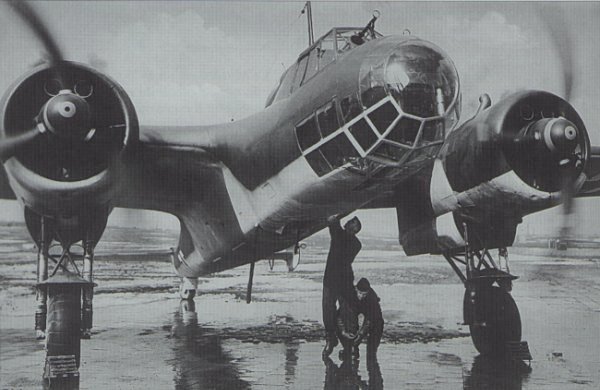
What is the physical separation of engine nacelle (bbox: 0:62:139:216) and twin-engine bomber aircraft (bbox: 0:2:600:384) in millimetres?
14

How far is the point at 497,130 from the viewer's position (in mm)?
6688

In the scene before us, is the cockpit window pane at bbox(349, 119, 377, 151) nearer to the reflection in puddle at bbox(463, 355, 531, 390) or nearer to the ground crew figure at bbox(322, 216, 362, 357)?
the ground crew figure at bbox(322, 216, 362, 357)

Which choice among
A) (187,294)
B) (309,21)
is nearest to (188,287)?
(187,294)

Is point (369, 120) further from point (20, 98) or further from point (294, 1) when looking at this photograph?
point (294, 1)

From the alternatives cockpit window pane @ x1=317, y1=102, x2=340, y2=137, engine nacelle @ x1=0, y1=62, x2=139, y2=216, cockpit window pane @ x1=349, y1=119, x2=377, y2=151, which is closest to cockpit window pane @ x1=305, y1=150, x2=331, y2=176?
cockpit window pane @ x1=317, y1=102, x2=340, y2=137

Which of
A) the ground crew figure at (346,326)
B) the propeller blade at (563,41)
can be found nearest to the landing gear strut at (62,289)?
the ground crew figure at (346,326)

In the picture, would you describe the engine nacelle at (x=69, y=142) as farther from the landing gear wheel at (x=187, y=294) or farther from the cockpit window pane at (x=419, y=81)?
the landing gear wheel at (x=187, y=294)

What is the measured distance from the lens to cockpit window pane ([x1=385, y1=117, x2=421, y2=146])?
4.90 m

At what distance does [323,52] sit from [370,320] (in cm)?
318

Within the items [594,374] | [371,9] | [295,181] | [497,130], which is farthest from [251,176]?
[594,374]

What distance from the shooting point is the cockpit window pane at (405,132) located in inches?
193

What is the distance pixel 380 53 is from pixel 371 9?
3.31 feet

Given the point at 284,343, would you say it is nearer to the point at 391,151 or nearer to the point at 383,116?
the point at 391,151

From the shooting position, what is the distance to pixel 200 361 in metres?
7.33
